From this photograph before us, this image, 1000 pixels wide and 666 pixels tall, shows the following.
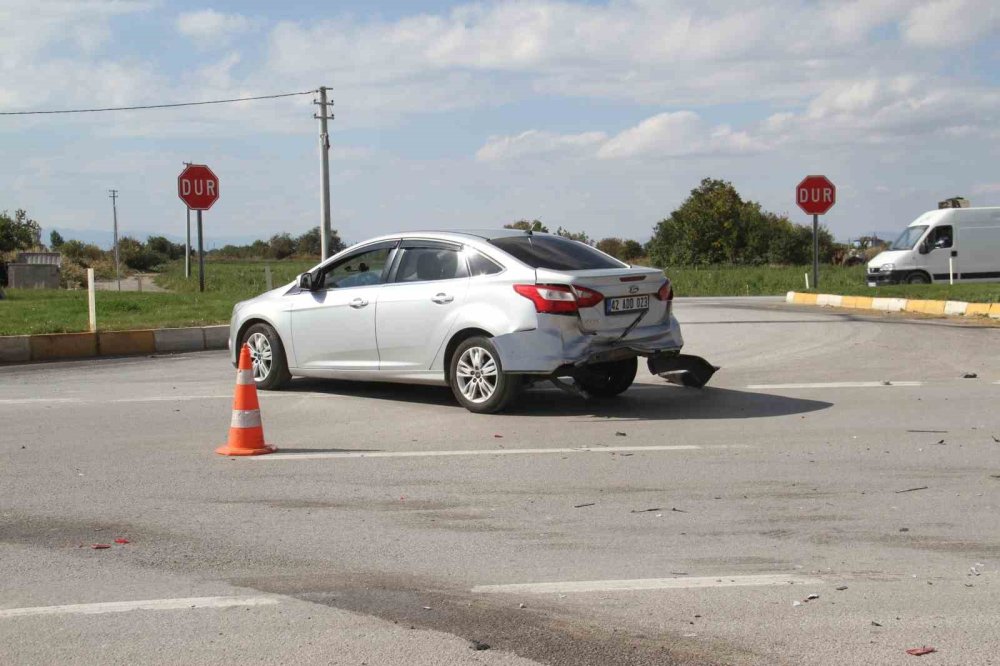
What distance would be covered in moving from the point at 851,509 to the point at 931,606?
162 cm

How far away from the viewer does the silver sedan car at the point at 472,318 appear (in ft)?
30.2

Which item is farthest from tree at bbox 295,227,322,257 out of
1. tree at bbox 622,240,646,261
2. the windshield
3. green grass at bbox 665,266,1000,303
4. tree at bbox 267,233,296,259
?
the windshield

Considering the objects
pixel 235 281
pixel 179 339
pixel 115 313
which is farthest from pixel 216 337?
pixel 235 281

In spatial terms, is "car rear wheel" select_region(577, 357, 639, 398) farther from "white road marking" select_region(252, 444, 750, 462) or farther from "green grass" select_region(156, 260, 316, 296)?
"green grass" select_region(156, 260, 316, 296)

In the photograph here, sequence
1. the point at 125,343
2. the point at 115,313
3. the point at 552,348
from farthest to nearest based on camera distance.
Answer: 1. the point at 115,313
2. the point at 125,343
3. the point at 552,348

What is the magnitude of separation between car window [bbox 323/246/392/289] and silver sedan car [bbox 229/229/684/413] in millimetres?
13

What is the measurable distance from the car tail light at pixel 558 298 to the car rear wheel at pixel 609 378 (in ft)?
3.81

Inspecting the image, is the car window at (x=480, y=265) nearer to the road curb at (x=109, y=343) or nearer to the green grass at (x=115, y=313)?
the road curb at (x=109, y=343)

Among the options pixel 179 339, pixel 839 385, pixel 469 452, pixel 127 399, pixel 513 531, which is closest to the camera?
pixel 513 531

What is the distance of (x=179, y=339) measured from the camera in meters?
16.2

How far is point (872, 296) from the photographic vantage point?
23.1 m

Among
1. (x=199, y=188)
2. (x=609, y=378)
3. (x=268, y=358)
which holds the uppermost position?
(x=199, y=188)

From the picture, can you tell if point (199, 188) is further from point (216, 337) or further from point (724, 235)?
point (724, 235)

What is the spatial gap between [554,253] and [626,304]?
0.84 metres
